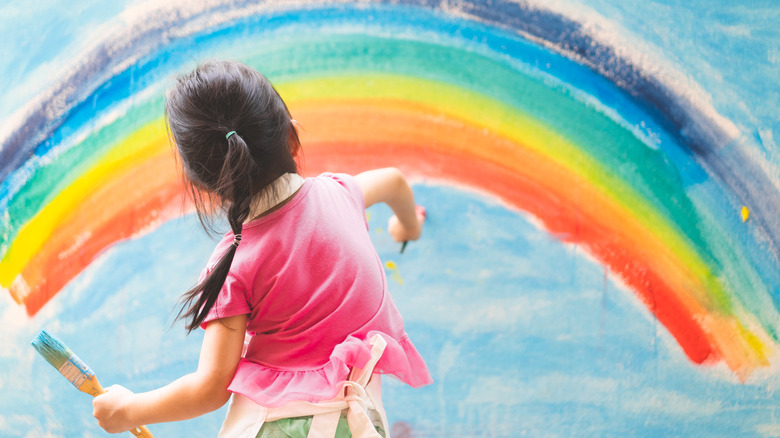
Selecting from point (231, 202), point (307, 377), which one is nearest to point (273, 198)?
point (231, 202)

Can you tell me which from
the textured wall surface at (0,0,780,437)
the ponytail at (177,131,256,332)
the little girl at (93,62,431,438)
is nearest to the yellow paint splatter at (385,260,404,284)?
the textured wall surface at (0,0,780,437)

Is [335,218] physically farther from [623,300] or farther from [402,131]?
[623,300]

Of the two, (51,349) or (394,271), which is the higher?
(394,271)

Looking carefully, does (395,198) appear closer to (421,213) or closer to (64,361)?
(421,213)

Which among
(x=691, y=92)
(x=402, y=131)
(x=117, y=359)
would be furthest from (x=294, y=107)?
(x=691, y=92)

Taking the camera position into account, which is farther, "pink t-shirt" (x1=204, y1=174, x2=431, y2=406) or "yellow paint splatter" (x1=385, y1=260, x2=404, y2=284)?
"yellow paint splatter" (x1=385, y1=260, x2=404, y2=284)

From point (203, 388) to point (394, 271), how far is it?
36cm

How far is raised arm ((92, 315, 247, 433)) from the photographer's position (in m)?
0.60

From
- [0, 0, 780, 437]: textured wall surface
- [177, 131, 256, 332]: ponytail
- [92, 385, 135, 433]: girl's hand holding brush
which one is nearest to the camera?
[177, 131, 256, 332]: ponytail

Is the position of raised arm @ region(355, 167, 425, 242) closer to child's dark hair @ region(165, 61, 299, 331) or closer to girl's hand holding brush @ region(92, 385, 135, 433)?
child's dark hair @ region(165, 61, 299, 331)

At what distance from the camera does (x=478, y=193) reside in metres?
0.89

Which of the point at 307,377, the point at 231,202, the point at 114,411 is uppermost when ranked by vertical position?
the point at 231,202

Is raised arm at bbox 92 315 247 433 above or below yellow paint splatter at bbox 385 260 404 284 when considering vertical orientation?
→ below

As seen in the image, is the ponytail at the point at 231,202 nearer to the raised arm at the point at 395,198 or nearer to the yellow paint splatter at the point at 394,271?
the raised arm at the point at 395,198
